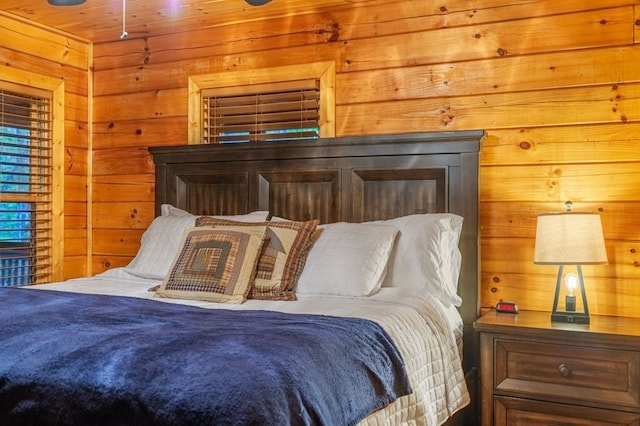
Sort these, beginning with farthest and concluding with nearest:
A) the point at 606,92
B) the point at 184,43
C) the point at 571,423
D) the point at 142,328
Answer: the point at 184,43, the point at 606,92, the point at 571,423, the point at 142,328

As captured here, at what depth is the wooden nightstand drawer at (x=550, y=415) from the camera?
226cm

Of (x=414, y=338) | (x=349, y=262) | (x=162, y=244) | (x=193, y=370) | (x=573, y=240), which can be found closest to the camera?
(x=193, y=370)

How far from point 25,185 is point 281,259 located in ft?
6.15

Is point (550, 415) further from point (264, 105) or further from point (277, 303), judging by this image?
point (264, 105)

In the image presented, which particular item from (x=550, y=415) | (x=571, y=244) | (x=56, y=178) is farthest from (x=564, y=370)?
(x=56, y=178)

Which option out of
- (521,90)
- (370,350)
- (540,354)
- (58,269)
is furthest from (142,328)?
(58,269)

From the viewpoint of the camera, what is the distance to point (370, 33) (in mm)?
3207

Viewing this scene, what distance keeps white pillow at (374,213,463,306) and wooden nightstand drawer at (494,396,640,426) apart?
47cm

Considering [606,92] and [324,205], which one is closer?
[606,92]

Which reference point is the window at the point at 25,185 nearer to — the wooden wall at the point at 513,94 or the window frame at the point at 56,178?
the window frame at the point at 56,178

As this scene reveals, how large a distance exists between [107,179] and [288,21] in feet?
4.94

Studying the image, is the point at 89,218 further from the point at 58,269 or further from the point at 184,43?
the point at 184,43

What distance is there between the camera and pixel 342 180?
124 inches

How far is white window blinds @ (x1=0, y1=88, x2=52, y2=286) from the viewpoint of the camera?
136 inches
